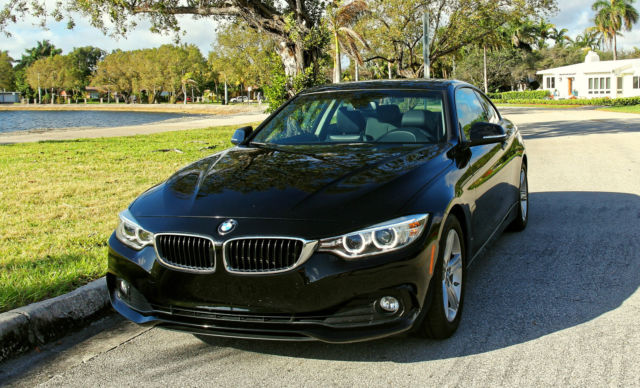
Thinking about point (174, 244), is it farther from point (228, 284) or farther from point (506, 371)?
point (506, 371)

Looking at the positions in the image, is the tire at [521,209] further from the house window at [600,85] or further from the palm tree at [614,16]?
the palm tree at [614,16]

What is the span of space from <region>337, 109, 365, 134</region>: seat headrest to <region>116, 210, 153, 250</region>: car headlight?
6.14ft

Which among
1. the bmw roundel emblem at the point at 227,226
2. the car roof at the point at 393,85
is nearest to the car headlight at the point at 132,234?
the bmw roundel emblem at the point at 227,226

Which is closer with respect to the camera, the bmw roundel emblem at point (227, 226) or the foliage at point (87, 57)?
the bmw roundel emblem at point (227, 226)

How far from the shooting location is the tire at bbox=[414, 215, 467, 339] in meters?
3.45

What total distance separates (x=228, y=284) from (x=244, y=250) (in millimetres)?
189

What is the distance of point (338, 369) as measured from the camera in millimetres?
3361

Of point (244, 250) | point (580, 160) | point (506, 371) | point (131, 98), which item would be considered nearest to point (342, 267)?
point (244, 250)

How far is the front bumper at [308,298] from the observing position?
3096 mm

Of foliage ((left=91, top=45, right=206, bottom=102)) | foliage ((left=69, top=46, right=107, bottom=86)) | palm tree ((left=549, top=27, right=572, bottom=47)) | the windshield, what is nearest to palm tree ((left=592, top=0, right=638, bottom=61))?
palm tree ((left=549, top=27, right=572, bottom=47))

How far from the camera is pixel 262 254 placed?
124 inches

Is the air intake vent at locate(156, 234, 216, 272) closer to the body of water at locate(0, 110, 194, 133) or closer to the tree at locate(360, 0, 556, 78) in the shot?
the tree at locate(360, 0, 556, 78)

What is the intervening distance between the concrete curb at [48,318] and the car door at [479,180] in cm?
263

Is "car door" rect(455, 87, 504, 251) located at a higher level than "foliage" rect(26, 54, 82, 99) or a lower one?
lower
